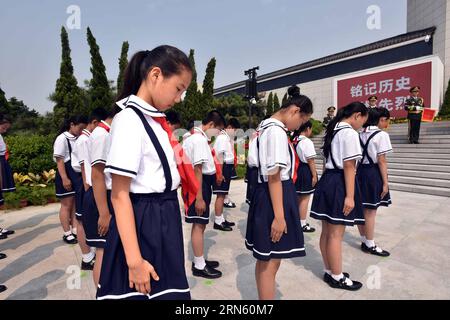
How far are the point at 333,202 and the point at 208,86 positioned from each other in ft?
58.5

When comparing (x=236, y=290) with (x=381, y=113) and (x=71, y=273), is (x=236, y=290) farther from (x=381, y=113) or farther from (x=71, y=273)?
(x=381, y=113)

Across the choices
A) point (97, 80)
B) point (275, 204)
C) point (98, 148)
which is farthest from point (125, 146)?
point (97, 80)

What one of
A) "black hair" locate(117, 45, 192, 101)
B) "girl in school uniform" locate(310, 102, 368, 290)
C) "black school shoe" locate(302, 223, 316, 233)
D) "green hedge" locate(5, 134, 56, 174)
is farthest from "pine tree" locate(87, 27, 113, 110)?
"black hair" locate(117, 45, 192, 101)

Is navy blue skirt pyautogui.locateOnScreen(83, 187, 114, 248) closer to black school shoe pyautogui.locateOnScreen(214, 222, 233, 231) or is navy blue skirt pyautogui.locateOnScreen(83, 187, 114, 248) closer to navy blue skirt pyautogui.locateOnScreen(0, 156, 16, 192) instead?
black school shoe pyautogui.locateOnScreen(214, 222, 233, 231)

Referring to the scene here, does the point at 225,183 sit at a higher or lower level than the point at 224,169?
lower

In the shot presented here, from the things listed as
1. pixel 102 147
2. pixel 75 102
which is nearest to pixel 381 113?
pixel 102 147

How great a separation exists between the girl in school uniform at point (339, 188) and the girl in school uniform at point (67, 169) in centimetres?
338

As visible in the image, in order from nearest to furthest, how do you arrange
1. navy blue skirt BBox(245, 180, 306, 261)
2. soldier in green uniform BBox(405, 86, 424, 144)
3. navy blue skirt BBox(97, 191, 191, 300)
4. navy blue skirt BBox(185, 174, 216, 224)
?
navy blue skirt BBox(97, 191, 191, 300) → navy blue skirt BBox(245, 180, 306, 261) → navy blue skirt BBox(185, 174, 216, 224) → soldier in green uniform BBox(405, 86, 424, 144)

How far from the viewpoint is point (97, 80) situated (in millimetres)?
15031

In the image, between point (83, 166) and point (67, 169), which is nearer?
point (83, 166)

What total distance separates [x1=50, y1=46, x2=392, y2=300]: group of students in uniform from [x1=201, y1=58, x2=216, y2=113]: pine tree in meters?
16.2

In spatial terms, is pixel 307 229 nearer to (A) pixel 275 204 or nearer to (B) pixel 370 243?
(B) pixel 370 243

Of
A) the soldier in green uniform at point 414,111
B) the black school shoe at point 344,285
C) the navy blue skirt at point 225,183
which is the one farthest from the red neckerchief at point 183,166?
the soldier in green uniform at point 414,111

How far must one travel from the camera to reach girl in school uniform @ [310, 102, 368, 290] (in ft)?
9.27
